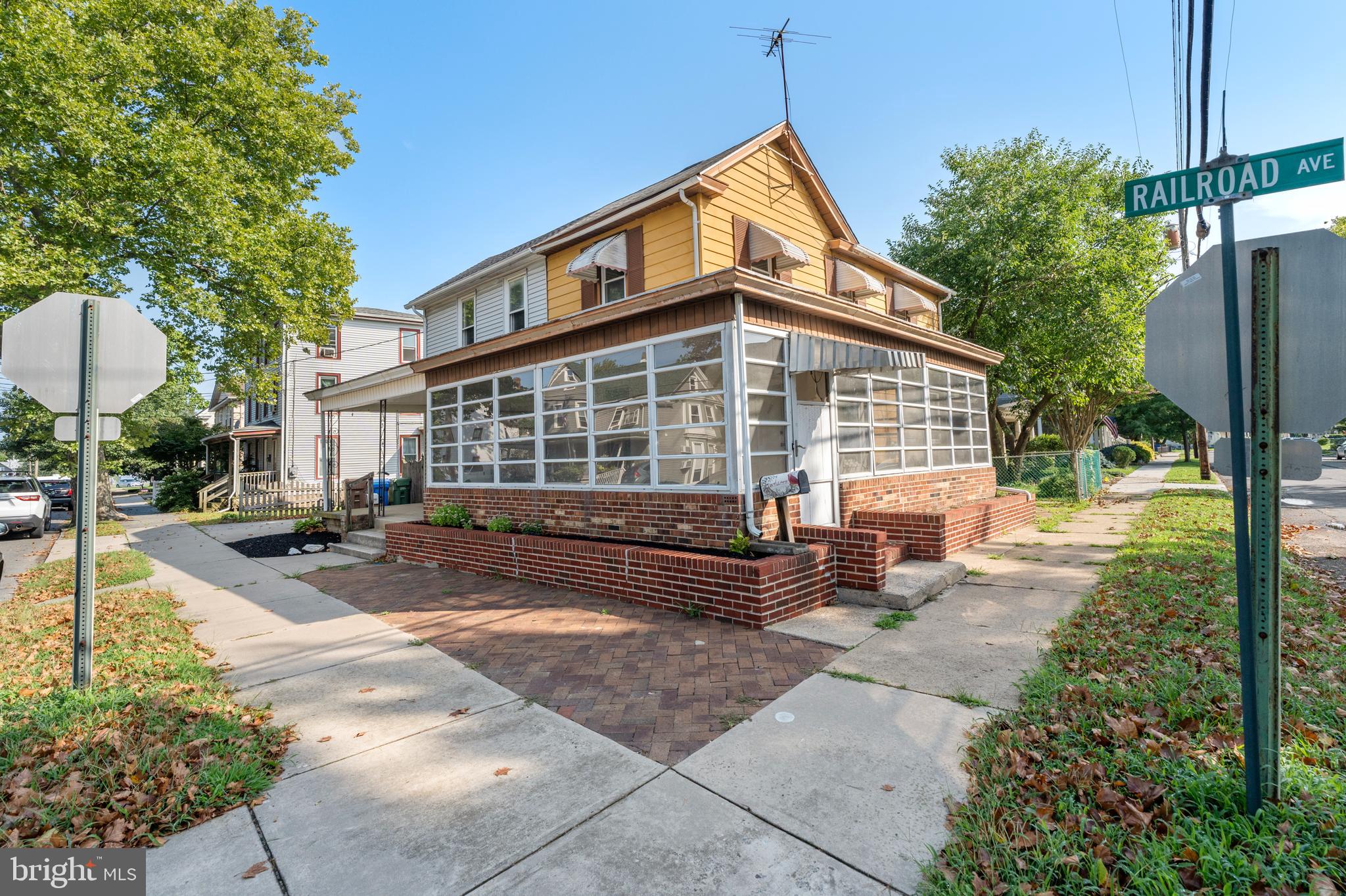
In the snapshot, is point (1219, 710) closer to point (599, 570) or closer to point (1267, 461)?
point (1267, 461)

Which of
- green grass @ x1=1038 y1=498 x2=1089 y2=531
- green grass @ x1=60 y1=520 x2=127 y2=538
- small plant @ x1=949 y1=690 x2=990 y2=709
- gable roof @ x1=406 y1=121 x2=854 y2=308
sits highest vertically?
gable roof @ x1=406 y1=121 x2=854 y2=308

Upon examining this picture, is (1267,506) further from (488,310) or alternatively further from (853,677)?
(488,310)

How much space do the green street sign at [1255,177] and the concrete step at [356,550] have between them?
11533 millimetres

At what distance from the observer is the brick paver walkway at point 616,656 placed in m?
3.90

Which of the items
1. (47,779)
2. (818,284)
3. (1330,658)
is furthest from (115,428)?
(818,284)

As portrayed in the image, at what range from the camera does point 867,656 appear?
4891 mm

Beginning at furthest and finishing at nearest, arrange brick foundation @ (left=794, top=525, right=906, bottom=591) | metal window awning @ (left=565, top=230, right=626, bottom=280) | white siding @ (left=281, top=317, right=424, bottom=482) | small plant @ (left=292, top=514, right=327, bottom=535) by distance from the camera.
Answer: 1. white siding @ (left=281, top=317, right=424, bottom=482)
2. small plant @ (left=292, top=514, right=327, bottom=535)
3. metal window awning @ (left=565, top=230, right=626, bottom=280)
4. brick foundation @ (left=794, top=525, right=906, bottom=591)

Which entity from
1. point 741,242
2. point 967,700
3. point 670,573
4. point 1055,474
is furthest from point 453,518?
point 1055,474

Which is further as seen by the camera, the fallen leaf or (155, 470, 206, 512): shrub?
(155, 470, 206, 512): shrub

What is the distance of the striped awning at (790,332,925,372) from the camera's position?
7.41 meters

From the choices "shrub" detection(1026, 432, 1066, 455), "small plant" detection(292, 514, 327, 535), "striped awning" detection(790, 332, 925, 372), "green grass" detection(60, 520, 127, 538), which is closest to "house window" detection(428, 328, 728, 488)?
"striped awning" detection(790, 332, 925, 372)

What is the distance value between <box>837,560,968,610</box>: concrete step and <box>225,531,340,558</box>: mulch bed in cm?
1064

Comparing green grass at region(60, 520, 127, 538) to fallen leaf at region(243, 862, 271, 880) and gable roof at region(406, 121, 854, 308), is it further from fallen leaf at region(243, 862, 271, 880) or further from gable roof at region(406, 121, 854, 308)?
fallen leaf at region(243, 862, 271, 880)

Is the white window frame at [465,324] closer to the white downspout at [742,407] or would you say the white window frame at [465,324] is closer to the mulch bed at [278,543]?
the mulch bed at [278,543]
